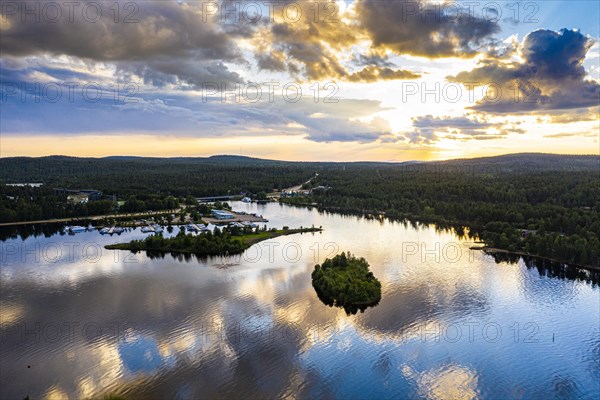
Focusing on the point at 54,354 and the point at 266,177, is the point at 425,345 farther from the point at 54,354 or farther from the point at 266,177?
the point at 266,177

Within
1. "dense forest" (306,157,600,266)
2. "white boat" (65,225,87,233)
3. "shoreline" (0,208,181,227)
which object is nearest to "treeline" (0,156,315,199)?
"shoreline" (0,208,181,227)

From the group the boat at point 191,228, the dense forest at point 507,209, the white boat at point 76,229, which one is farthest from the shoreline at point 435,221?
the white boat at point 76,229

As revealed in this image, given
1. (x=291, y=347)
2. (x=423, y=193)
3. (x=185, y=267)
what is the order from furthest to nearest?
(x=423, y=193), (x=185, y=267), (x=291, y=347)

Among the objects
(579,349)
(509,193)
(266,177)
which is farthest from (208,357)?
(266,177)

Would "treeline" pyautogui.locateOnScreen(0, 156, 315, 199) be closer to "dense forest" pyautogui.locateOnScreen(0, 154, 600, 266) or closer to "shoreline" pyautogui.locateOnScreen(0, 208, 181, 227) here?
"dense forest" pyautogui.locateOnScreen(0, 154, 600, 266)

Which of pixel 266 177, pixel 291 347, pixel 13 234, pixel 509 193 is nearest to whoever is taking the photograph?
pixel 291 347

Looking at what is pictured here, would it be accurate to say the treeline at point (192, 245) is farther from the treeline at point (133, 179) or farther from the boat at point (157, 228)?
the treeline at point (133, 179)
